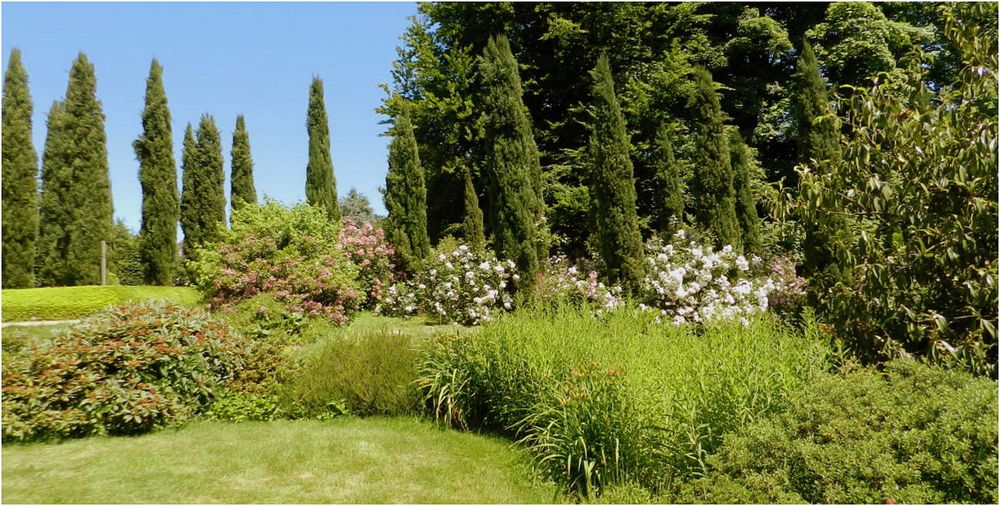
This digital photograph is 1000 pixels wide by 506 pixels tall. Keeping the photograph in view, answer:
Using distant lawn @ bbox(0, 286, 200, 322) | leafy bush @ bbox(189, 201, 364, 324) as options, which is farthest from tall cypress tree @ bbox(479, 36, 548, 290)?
distant lawn @ bbox(0, 286, 200, 322)

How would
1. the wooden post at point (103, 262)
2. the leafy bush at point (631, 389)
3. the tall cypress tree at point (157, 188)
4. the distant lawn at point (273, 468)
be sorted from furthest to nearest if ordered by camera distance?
the tall cypress tree at point (157, 188) < the wooden post at point (103, 262) < the distant lawn at point (273, 468) < the leafy bush at point (631, 389)

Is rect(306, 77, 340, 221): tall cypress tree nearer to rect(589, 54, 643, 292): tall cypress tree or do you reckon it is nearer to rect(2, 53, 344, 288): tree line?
rect(2, 53, 344, 288): tree line

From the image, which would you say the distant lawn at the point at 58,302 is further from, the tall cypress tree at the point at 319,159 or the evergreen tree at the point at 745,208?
the evergreen tree at the point at 745,208

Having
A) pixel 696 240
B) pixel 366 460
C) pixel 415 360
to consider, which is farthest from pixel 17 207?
pixel 696 240

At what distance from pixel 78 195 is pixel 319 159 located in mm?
6401

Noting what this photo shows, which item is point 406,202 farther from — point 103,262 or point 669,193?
point 103,262

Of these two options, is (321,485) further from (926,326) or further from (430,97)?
(430,97)

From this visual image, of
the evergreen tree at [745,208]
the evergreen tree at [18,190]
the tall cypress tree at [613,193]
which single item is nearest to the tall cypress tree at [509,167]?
the tall cypress tree at [613,193]

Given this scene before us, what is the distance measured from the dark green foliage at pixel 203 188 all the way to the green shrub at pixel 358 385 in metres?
12.2

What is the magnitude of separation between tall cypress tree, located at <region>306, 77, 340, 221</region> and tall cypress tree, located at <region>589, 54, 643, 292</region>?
32.3 ft

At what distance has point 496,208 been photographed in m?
11.2

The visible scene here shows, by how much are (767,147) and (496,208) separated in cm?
996

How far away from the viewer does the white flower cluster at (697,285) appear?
9.16 m

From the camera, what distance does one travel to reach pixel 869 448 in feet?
9.66
